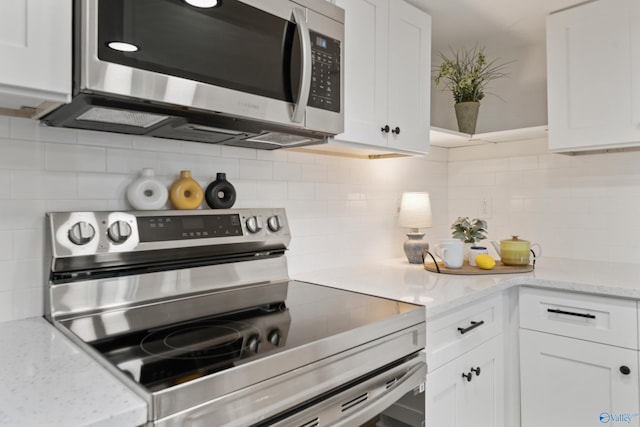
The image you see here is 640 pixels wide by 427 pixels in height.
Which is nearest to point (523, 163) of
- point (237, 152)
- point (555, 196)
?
point (555, 196)

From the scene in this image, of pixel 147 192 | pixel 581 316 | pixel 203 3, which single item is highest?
pixel 203 3

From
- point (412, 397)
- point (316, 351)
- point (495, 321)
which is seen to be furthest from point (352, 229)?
point (316, 351)

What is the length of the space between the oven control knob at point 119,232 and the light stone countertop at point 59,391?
13.4 inches

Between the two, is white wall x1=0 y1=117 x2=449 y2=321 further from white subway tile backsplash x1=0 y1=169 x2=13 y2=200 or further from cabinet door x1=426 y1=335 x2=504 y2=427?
cabinet door x1=426 y1=335 x2=504 y2=427

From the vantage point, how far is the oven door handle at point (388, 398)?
3.34ft

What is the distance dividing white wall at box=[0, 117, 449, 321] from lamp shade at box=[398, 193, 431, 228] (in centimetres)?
9

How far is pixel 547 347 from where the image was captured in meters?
1.70

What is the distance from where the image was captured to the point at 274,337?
3.18 ft

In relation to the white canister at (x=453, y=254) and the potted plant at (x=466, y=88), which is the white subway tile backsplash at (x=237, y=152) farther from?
the potted plant at (x=466, y=88)

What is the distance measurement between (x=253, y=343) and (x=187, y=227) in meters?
0.55

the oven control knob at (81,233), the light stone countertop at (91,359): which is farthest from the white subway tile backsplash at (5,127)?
the light stone countertop at (91,359)

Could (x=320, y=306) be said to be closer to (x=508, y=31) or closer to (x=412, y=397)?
(x=412, y=397)

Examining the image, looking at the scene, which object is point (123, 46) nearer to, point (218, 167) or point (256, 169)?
point (218, 167)

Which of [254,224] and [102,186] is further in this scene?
[254,224]
